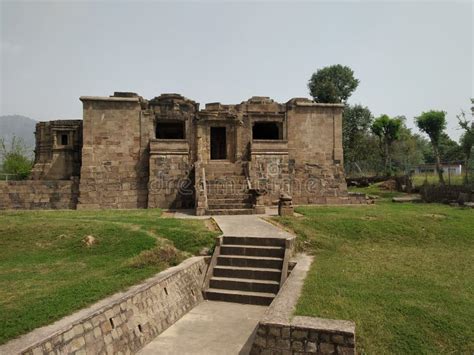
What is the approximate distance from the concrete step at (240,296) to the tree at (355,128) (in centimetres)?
3369

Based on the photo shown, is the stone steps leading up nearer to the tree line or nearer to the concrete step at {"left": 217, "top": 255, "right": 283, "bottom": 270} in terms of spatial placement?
the concrete step at {"left": 217, "top": 255, "right": 283, "bottom": 270}

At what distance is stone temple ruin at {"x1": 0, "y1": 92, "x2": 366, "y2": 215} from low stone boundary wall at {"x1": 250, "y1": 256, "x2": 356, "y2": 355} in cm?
982

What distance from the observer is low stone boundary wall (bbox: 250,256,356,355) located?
14.1 ft

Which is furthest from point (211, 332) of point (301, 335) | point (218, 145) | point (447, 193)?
point (447, 193)

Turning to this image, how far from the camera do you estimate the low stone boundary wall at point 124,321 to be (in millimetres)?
4139

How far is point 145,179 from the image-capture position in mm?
16766

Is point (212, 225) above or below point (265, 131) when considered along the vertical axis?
below

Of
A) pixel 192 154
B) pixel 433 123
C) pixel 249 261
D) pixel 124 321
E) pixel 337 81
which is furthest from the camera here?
pixel 337 81

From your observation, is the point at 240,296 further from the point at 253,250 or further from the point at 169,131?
the point at 169,131

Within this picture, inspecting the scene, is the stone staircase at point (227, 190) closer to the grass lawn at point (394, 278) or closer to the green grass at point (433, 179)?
the grass lawn at point (394, 278)

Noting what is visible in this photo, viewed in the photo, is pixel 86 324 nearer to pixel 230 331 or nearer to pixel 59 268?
pixel 230 331

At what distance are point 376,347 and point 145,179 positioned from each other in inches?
549

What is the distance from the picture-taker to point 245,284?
7.58m

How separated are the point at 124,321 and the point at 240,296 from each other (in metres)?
2.73
